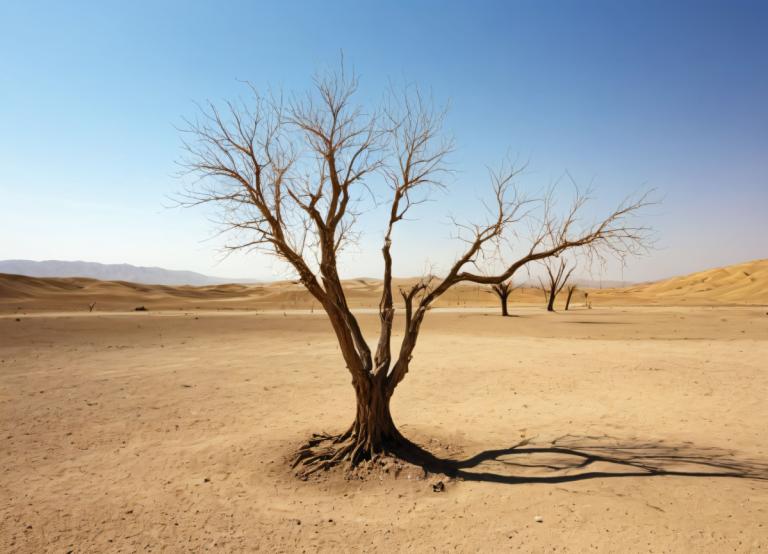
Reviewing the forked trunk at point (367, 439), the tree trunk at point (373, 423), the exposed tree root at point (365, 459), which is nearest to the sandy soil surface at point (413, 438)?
the exposed tree root at point (365, 459)

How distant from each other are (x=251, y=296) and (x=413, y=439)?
5396cm

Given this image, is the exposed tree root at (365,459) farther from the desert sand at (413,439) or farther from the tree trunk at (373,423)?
the desert sand at (413,439)

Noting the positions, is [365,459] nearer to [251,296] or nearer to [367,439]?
[367,439]

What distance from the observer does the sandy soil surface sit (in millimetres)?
4773

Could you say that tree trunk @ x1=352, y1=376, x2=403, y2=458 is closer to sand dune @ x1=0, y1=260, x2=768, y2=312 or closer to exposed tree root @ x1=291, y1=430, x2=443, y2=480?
exposed tree root @ x1=291, y1=430, x2=443, y2=480

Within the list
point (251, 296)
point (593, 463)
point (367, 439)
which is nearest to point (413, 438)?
point (367, 439)

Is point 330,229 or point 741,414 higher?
point 330,229

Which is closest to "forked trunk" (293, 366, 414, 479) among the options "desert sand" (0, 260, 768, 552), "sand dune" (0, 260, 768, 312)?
"desert sand" (0, 260, 768, 552)

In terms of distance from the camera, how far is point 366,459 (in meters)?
6.67

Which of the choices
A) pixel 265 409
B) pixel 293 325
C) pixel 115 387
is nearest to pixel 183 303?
pixel 293 325

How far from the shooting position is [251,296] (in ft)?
→ 194

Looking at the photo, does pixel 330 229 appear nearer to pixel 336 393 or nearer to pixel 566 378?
pixel 336 393

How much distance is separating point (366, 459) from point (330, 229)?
3339mm

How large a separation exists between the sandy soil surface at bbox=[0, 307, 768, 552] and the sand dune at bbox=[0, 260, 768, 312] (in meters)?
18.8
